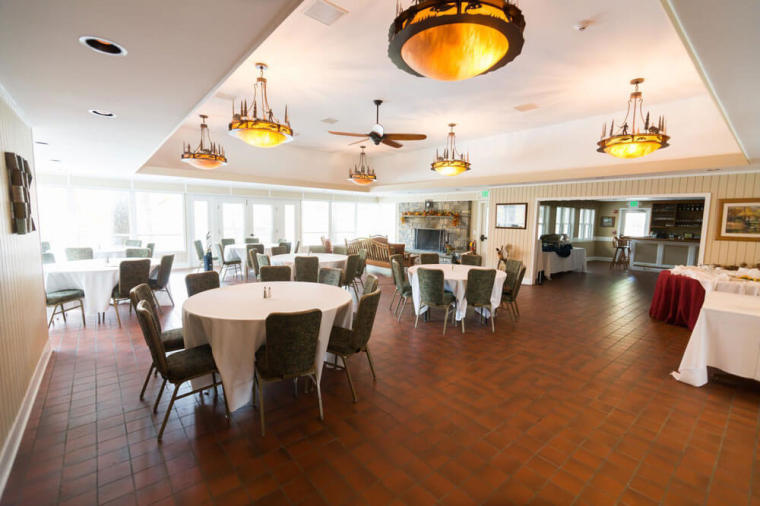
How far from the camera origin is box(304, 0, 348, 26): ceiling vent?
9.43 feet

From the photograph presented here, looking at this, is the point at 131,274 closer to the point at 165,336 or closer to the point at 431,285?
the point at 165,336

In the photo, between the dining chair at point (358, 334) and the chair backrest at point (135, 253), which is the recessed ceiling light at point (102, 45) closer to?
Result: the dining chair at point (358, 334)

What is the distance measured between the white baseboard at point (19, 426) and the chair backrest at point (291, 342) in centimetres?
149

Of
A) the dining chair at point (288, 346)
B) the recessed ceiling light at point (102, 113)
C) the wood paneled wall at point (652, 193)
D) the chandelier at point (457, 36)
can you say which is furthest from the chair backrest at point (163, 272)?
the wood paneled wall at point (652, 193)

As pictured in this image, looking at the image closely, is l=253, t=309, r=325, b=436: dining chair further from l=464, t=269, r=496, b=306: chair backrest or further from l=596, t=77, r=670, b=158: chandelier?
l=596, t=77, r=670, b=158: chandelier

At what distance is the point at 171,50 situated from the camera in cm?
191

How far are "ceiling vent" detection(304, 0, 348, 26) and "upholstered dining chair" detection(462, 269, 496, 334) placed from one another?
322 centimetres

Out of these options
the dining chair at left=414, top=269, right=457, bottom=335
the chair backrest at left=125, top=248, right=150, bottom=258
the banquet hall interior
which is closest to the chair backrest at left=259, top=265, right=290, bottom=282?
the banquet hall interior

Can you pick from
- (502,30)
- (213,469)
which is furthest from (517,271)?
(213,469)

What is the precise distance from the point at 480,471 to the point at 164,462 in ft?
6.48

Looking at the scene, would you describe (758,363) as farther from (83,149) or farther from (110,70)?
(83,149)

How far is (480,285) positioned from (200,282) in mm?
3477

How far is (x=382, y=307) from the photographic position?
18.6 feet

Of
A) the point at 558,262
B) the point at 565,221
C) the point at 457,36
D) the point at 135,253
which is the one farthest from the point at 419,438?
the point at 565,221
